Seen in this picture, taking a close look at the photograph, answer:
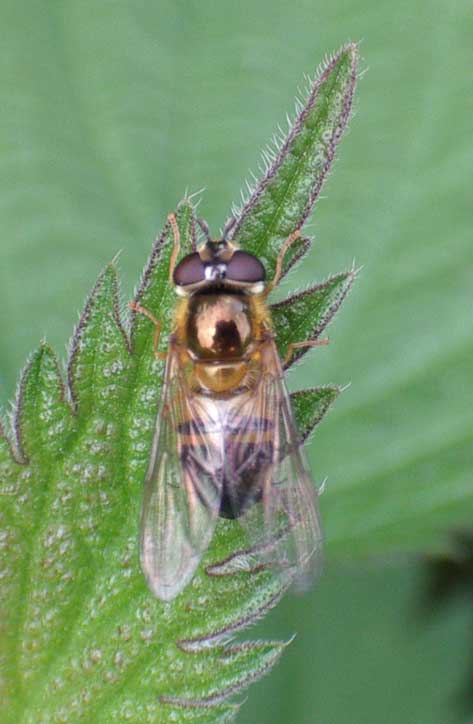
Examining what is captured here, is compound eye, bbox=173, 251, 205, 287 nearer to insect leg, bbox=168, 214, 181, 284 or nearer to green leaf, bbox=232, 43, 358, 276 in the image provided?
insect leg, bbox=168, 214, 181, 284

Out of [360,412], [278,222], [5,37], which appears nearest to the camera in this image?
[278,222]

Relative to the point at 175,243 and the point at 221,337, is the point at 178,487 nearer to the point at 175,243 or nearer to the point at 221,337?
the point at 221,337

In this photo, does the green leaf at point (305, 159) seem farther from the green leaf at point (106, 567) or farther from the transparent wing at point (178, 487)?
the transparent wing at point (178, 487)

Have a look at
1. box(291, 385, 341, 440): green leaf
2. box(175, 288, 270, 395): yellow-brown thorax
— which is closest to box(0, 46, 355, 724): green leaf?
box(291, 385, 341, 440): green leaf

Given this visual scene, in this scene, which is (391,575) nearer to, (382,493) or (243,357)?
(382,493)

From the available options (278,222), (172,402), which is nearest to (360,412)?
(172,402)

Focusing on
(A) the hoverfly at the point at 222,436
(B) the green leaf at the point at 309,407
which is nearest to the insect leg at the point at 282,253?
(A) the hoverfly at the point at 222,436

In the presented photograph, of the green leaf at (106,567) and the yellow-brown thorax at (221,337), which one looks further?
the yellow-brown thorax at (221,337)
